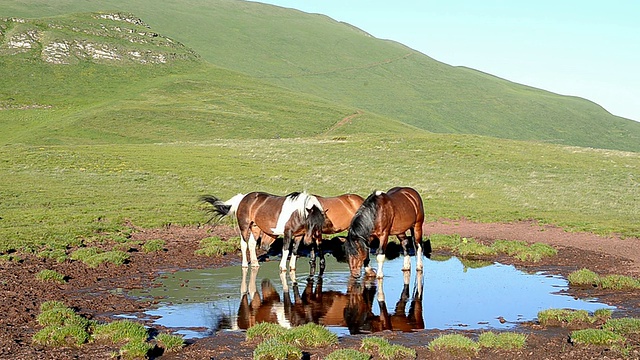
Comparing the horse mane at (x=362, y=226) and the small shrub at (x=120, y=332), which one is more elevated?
the horse mane at (x=362, y=226)

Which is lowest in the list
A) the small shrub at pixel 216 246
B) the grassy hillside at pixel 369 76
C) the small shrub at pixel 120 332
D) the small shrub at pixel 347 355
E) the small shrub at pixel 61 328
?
the small shrub at pixel 216 246

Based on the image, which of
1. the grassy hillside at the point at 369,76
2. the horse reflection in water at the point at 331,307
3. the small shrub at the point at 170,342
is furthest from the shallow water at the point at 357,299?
the grassy hillside at the point at 369,76

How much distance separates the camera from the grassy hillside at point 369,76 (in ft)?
447

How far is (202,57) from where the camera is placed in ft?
463

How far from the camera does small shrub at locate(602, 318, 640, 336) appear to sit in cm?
1196

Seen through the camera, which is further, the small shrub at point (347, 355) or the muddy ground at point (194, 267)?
the muddy ground at point (194, 267)

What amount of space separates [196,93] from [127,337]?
97.5 m

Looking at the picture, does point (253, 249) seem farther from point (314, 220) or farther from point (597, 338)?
point (597, 338)

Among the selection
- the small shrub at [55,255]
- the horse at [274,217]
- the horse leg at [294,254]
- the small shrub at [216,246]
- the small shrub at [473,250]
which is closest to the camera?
the horse at [274,217]

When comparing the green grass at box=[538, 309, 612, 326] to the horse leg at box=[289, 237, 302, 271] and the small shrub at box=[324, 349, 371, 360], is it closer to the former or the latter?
the small shrub at box=[324, 349, 371, 360]

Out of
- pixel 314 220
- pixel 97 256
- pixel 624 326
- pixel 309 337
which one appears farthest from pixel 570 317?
pixel 97 256

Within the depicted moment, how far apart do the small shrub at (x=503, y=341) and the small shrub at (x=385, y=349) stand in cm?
140

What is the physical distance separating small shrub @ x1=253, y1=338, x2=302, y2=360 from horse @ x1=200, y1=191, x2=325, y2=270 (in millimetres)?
6730

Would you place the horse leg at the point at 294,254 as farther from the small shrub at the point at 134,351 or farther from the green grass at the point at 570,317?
the small shrub at the point at 134,351
